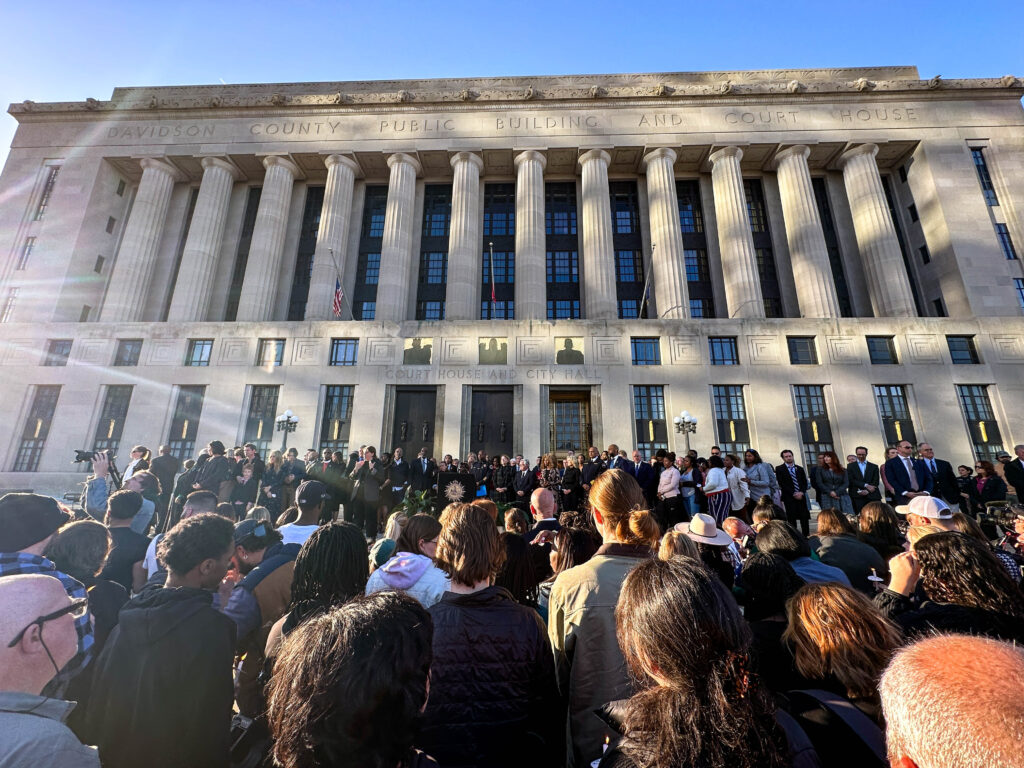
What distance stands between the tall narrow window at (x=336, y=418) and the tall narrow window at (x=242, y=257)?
10985 millimetres

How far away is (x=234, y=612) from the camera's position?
11.1 feet

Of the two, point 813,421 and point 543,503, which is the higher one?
point 813,421

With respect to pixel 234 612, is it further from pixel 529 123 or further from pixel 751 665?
pixel 529 123

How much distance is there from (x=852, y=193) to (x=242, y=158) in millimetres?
37756

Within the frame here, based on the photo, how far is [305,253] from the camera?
97.8 ft

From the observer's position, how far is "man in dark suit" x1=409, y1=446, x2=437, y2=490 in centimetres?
1566

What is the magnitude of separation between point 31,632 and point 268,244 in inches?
1164

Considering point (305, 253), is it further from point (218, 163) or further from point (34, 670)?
point (34, 670)

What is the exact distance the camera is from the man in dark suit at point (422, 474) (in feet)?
51.4

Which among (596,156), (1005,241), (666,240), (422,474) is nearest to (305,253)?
(596,156)

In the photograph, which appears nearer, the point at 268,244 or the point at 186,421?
the point at 186,421

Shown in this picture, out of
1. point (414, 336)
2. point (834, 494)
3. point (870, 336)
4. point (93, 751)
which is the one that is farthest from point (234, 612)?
point (870, 336)

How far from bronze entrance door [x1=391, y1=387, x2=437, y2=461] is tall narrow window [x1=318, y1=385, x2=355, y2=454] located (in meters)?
2.27

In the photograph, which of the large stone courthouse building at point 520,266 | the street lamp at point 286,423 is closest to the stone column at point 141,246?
the large stone courthouse building at point 520,266
